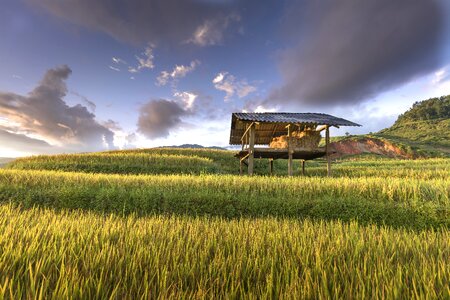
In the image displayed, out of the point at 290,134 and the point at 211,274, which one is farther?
the point at 290,134

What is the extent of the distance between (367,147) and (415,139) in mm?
14549

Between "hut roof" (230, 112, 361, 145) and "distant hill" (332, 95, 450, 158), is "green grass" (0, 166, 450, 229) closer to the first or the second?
"hut roof" (230, 112, 361, 145)

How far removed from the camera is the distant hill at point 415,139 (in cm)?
3838

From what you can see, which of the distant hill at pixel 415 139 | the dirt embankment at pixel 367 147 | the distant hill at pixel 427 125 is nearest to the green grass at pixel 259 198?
the distant hill at pixel 415 139

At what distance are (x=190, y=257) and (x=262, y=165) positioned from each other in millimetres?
18037

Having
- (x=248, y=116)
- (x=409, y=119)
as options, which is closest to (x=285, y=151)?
(x=248, y=116)

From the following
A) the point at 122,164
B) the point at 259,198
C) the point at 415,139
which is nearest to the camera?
the point at 259,198

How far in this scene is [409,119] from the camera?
68875 millimetres

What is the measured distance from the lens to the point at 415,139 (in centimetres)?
4934

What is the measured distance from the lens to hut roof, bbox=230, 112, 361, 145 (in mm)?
12375

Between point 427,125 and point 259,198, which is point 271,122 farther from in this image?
point 427,125

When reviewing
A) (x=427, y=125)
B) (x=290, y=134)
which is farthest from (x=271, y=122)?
(x=427, y=125)

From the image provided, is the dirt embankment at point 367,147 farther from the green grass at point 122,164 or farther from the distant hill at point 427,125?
the green grass at point 122,164

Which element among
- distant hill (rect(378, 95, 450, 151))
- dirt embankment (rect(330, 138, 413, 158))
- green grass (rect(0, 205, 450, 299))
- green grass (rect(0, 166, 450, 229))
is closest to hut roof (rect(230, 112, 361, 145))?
green grass (rect(0, 166, 450, 229))
